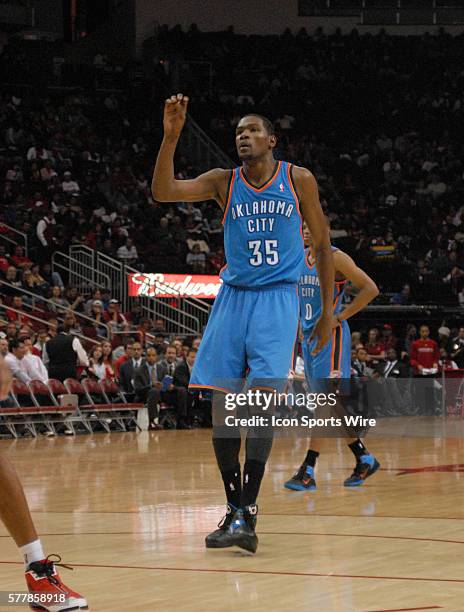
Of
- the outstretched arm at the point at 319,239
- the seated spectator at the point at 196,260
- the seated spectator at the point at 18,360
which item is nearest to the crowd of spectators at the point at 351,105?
the seated spectator at the point at 196,260

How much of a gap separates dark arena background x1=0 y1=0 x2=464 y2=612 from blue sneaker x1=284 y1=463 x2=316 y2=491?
26cm

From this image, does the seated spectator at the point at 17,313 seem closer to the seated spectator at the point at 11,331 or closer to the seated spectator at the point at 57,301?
the seated spectator at the point at 57,301

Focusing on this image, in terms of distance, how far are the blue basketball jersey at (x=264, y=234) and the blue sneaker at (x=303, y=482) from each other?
2.87m

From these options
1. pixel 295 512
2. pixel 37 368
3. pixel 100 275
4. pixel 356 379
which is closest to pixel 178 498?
pixel 295 512

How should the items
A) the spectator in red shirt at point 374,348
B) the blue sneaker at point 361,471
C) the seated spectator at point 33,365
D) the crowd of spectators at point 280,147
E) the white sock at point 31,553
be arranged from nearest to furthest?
the white sock at point 31,553
the blue sneaker at point 361,471
the seated spectator at point 33,365
the spectator in red shirt at point 374,348
the crowd of spectators at point 280,147

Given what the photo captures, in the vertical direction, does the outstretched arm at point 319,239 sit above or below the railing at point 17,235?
above

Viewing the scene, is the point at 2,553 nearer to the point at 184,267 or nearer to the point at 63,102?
the point at 184,267

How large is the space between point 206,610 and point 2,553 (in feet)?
5.74

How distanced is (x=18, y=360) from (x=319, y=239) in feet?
35.1

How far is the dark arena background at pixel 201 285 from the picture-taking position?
18.0 ft

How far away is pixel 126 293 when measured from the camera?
2392cm

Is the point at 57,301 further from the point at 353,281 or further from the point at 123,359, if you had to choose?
the point at 353,281

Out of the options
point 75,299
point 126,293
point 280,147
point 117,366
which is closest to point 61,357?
point 117,366

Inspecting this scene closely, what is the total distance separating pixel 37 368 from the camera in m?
16.4
